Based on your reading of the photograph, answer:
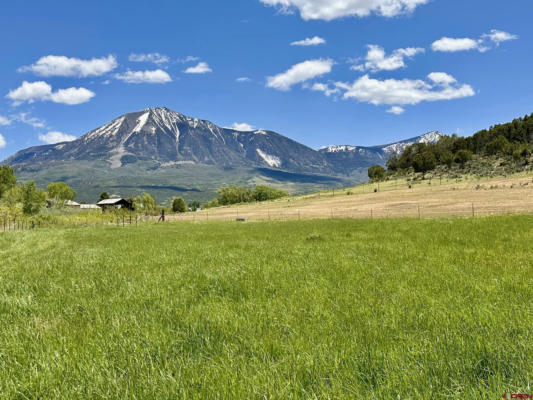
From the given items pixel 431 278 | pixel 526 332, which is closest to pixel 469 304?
pixel 526 332

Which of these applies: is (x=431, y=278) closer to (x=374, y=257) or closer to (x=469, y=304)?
(x=469, y=304)

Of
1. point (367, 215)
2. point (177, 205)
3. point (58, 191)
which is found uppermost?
point (58, 191)

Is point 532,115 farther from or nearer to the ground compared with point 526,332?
farther from the ground

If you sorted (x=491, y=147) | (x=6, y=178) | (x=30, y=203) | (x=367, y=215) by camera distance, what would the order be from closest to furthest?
(x=367, y=215) → (x=30, y=203) → (x=6, y=178) → (x=491, y=147)

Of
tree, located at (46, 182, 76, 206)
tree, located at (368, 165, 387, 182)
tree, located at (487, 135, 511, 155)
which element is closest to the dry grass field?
tree, located at (487, 135, 511, 155)

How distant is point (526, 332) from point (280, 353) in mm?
2824

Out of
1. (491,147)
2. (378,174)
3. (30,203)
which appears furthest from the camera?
(378,174)

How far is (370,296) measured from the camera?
18.1 ft

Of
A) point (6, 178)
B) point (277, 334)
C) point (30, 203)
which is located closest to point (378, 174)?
point (30, 203)

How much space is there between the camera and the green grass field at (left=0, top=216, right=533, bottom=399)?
2791 mm

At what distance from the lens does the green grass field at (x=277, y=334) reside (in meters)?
2.79

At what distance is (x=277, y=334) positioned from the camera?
13.1ft

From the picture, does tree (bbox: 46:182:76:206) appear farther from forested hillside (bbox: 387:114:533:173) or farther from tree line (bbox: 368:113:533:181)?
forested hillside (bbox: 387:114:533:173)

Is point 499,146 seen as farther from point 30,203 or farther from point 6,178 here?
point 6,178
